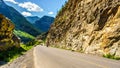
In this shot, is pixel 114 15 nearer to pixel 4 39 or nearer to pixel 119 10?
pixel 119 10

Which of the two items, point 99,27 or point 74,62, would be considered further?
point 99,27

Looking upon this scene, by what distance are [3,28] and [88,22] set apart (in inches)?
1205

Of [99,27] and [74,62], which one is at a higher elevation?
[99,27]

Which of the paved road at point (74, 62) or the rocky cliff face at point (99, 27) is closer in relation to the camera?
the paved road at point (74, 62)

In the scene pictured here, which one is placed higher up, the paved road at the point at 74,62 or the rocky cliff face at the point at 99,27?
the rocky cliff face at the point at 99,27

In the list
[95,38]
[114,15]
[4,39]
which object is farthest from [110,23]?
[4,39]

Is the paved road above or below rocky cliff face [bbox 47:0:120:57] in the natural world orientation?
below

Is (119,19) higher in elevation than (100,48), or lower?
higher

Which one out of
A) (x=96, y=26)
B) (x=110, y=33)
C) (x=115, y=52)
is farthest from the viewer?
(x=96, y=26)

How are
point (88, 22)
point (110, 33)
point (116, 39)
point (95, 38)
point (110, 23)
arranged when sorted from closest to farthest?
point (116, 39) < point (110, 33) < point (110, 23) < point (95, 38) < point (88, 22)

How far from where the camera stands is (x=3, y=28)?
73875 millimetres

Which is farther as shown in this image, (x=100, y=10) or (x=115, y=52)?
(x=100, y=10)

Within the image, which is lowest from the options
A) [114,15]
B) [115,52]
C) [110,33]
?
[115,52]

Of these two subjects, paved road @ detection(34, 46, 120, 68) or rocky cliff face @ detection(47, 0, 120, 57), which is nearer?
paved road @ detection(34, 46, 120, 68)
